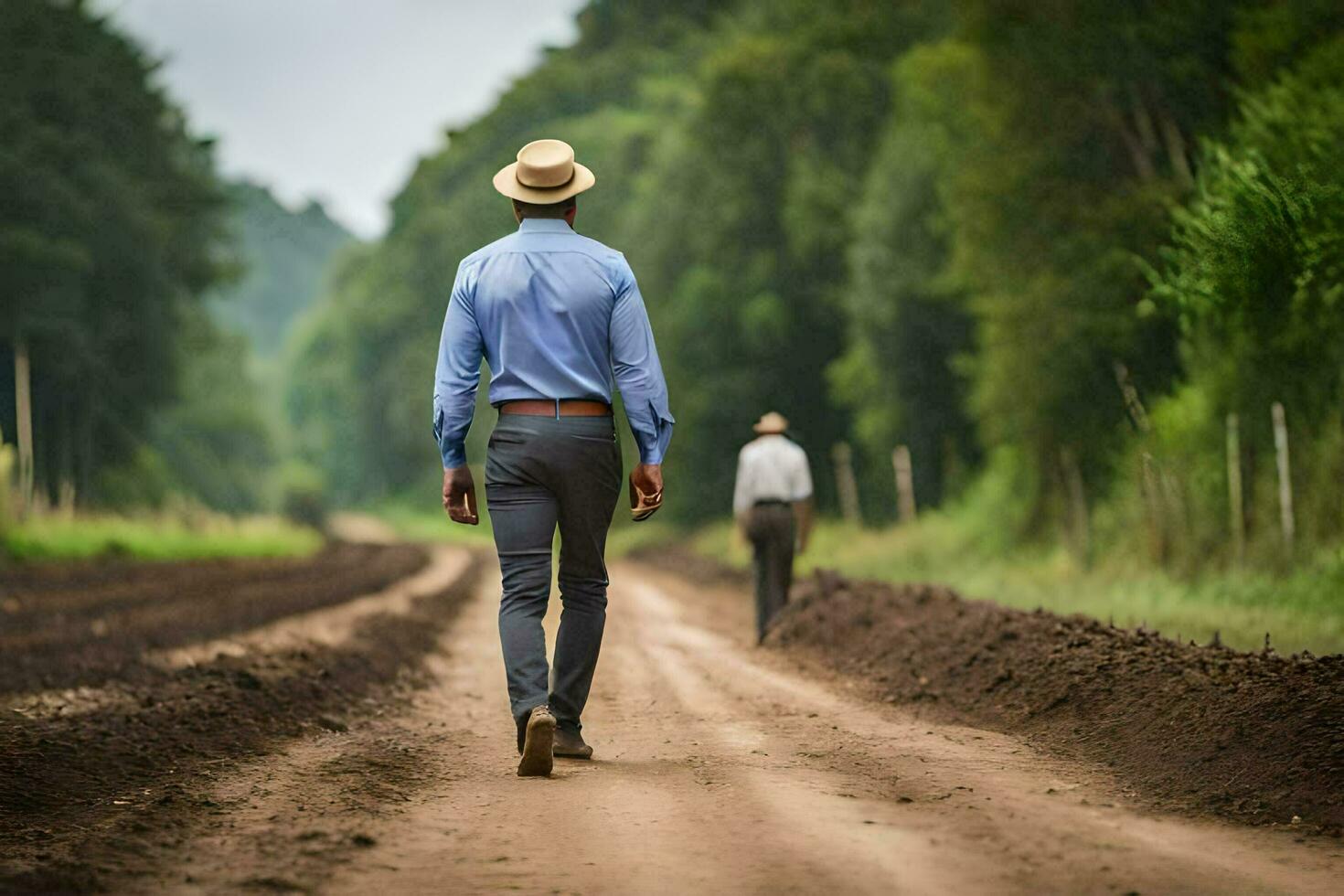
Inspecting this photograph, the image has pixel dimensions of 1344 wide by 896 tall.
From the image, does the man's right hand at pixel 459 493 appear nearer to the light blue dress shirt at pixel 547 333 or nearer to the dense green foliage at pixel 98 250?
the light blue dress shirt at pixel 547 333

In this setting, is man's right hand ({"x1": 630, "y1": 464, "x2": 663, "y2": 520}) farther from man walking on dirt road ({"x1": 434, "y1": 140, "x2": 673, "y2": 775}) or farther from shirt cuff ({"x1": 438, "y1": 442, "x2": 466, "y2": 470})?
shirt cuff ({"x1": 438, "y1": 442, "x2": 466, "y2": 470})

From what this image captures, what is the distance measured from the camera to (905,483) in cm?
2794

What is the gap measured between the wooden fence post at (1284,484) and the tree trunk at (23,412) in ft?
78.0

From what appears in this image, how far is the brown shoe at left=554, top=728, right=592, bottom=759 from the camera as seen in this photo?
6555mm

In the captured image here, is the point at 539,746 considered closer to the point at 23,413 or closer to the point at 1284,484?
the point at 1284,484

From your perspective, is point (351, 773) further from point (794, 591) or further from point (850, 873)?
point (794, 591)

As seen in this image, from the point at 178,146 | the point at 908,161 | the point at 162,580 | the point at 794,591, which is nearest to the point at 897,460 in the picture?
the point at 908,161

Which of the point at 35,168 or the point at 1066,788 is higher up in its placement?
the point at 35,168

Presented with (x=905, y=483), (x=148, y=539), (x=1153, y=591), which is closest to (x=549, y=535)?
(x=1153, y=591)

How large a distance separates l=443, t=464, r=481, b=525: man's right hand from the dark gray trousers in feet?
0.32

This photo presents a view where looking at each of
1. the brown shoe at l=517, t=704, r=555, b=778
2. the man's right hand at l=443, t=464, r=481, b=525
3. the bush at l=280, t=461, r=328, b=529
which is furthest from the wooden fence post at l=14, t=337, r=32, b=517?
the bush at l=280, t=461, r=328, b=529

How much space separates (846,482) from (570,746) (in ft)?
86.8

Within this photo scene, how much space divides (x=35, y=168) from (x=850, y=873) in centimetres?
3305

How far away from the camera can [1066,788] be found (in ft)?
19.2
